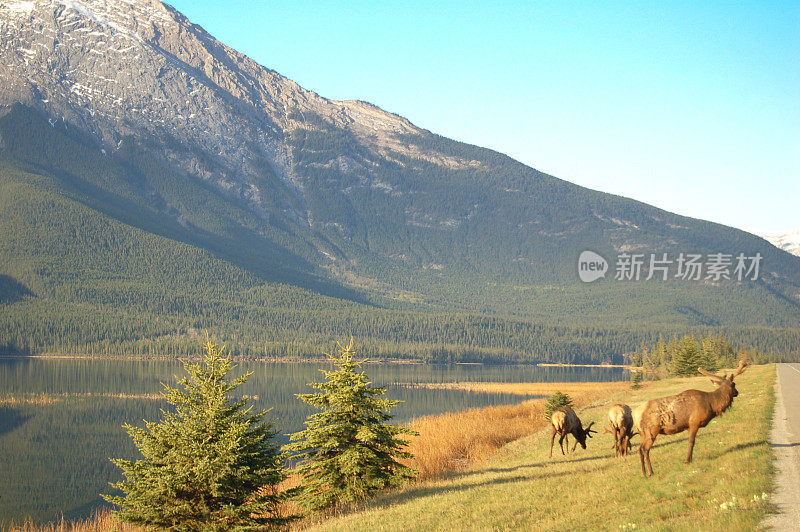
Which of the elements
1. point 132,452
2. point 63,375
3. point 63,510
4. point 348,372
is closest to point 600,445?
point 348,372

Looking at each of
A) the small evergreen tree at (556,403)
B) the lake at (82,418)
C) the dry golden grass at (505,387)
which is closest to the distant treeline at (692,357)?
the dry golden grass at (505,387)

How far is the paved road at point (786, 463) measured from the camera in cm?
1531

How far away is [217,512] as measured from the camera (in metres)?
23.9

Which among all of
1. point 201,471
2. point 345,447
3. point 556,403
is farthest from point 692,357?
point 201,471

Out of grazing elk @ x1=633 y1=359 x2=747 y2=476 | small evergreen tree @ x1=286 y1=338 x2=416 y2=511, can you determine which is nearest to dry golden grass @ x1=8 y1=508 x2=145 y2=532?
small evergreen tree @ x1=286 y1=338 x2=416 y2=511

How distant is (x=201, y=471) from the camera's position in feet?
77.0

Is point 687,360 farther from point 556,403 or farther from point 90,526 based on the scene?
point 90,526

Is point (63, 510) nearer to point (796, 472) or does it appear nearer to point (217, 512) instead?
point (217, 512)

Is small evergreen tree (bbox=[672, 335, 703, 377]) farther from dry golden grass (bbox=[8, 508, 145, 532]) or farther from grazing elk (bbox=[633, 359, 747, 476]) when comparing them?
grazing elk (bbox=[633, 359, 747, 476])

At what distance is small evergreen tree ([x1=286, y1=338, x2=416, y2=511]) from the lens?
90.5ft

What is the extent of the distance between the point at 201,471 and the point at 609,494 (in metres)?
12.1

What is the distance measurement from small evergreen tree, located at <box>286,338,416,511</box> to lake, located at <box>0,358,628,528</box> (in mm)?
3748

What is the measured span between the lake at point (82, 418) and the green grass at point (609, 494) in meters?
9.66

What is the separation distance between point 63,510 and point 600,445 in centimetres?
3245
